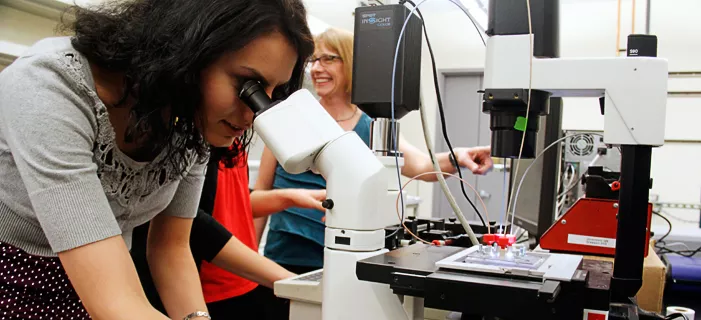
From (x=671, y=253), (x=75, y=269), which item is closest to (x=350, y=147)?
(x=75, y=269)

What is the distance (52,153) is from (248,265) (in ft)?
2.27

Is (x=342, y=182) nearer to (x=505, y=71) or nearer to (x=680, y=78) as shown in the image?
(x=505, y=71)

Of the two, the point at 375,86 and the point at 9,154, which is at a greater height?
the point at 375,86

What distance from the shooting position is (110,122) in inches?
31.7

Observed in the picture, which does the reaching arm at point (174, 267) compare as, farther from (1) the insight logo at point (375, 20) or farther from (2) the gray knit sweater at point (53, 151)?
(1) the insight logo at point (375, 20)

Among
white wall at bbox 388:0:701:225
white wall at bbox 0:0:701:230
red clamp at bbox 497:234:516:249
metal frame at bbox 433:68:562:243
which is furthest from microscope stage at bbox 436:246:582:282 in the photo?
white wall at bbox 388:0:701:225

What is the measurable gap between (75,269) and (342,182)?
1.20 ft

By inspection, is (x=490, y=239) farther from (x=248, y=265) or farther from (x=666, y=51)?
(x=666, y=51)

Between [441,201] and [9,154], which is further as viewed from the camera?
[441,201]

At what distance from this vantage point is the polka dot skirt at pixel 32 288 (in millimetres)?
802

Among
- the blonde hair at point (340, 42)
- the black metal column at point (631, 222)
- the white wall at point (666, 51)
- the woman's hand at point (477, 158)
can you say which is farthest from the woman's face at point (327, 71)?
the white wall at point (666, 51)

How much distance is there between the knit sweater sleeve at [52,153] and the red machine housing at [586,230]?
3.24 ft

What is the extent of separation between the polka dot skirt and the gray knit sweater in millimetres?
20

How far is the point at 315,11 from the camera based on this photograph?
11.3 ft
